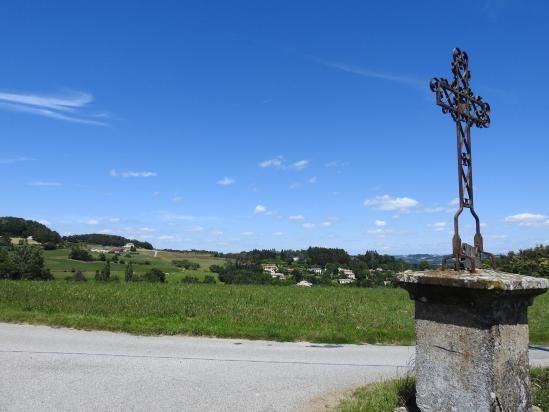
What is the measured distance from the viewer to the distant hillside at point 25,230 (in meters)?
65.3

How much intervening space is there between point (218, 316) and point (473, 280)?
32.4 ft

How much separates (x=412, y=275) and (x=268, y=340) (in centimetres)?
647

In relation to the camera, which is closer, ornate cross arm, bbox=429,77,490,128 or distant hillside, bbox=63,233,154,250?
ornate cross arm, bbox=429,77,490,128

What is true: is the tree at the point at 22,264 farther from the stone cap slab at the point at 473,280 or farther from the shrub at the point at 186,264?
→ the stone cap slab at the point at 473,280

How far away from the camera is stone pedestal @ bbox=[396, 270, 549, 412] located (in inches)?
144

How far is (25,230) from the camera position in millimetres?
67625

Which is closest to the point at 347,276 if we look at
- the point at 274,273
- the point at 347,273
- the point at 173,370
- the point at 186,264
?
the point at 347,273

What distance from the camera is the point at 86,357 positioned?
24.6 ft

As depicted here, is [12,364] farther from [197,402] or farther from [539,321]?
[539,321]

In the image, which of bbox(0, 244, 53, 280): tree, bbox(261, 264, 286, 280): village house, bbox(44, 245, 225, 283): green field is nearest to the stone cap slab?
bbox(0, 244, 53, 280): tree

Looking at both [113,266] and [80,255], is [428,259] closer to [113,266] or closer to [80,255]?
[113,266]

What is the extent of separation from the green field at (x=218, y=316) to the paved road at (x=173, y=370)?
68 centimetres

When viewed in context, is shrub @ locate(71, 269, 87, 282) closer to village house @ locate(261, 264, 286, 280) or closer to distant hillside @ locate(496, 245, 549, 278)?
village house @ locate(261, 264, 286, 280)

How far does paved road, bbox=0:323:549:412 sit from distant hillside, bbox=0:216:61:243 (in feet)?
205
